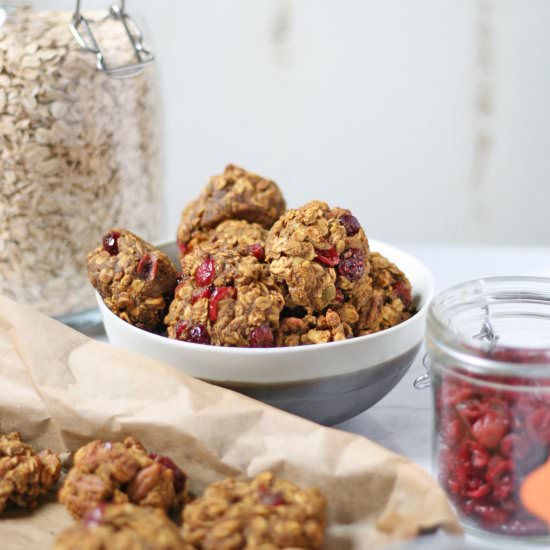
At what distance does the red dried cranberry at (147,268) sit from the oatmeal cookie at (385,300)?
0.88 feet

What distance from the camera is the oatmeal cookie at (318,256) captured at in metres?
1.07

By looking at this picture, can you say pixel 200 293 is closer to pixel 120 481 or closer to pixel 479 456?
pixel 120 481

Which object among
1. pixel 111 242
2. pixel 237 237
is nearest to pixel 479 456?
pixel 237 237

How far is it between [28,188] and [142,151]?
208mm

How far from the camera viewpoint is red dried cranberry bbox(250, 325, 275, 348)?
3.44 feet

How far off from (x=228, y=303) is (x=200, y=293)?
46 mm

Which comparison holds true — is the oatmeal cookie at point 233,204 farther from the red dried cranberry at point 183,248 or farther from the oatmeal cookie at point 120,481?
the oatmeal cookie at point 120,481

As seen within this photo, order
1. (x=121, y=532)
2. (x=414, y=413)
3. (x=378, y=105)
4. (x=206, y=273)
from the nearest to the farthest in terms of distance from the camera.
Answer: (x=121, y=532) < (x=206, y=273) < (x=414, y=413) < (x=378, y=105)

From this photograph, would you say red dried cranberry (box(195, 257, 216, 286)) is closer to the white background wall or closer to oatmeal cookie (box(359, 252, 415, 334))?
oatmeal cookie (box(359, 252, 415, 334))

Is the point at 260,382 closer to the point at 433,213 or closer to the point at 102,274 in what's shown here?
the point at 102,274

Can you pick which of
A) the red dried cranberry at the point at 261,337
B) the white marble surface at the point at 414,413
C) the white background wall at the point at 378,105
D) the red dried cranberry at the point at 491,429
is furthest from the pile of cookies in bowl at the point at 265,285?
the white background wall at the point at 378,105

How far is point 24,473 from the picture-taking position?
0.98 m

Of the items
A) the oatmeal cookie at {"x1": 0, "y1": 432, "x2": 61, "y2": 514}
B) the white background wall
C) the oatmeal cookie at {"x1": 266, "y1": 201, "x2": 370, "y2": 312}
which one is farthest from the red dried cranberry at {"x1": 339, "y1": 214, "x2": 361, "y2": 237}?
the white background wall

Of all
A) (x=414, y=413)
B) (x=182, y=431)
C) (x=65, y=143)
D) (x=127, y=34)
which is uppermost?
(x=127, y=34)
